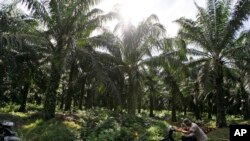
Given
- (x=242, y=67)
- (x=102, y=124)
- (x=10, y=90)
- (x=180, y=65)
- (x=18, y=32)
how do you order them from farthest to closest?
1. (x=10, y=90)
2. (x=242, y=67)
3. (x=180, y=65)
4. (x=18, y=32)
5. (x=102, y=124)

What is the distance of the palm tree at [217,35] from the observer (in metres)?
23.6

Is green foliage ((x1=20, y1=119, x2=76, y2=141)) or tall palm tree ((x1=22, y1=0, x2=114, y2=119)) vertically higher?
tall palm tree ((x1=22, y1=0, x2=114, y2=119))

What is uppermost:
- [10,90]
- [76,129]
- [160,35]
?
[160,35]

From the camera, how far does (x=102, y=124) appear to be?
1697 centimetres

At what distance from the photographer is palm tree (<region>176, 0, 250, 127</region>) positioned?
23641 millimetres

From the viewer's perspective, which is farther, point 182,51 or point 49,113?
point 182,51

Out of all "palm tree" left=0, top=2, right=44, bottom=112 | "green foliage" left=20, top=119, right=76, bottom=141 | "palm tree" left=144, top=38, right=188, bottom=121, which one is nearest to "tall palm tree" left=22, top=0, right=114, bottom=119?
"palm tree" left=0, top=2, right=44, bottom=112

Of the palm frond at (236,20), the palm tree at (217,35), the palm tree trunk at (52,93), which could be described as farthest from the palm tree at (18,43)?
the palm frond at (236,20)

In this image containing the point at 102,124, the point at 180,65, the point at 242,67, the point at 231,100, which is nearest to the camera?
the point at 102,124

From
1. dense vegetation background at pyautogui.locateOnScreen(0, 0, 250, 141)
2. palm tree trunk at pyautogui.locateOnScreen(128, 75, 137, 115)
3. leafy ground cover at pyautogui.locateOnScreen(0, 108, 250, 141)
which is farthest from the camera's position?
palm tree trunk at pyautogui.locateOnScreen(128, 75, 137, 115)

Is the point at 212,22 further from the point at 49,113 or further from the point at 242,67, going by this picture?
the point at 49,113

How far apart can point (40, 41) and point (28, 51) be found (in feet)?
12.0

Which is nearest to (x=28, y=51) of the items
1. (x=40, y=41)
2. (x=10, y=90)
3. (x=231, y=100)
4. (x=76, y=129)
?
(x=40, y=41)

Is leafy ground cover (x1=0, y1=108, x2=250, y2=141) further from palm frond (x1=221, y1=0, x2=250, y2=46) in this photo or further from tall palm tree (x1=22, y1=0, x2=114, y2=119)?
palm frond (x1=221, y1=0, x2=250, y2=46)
